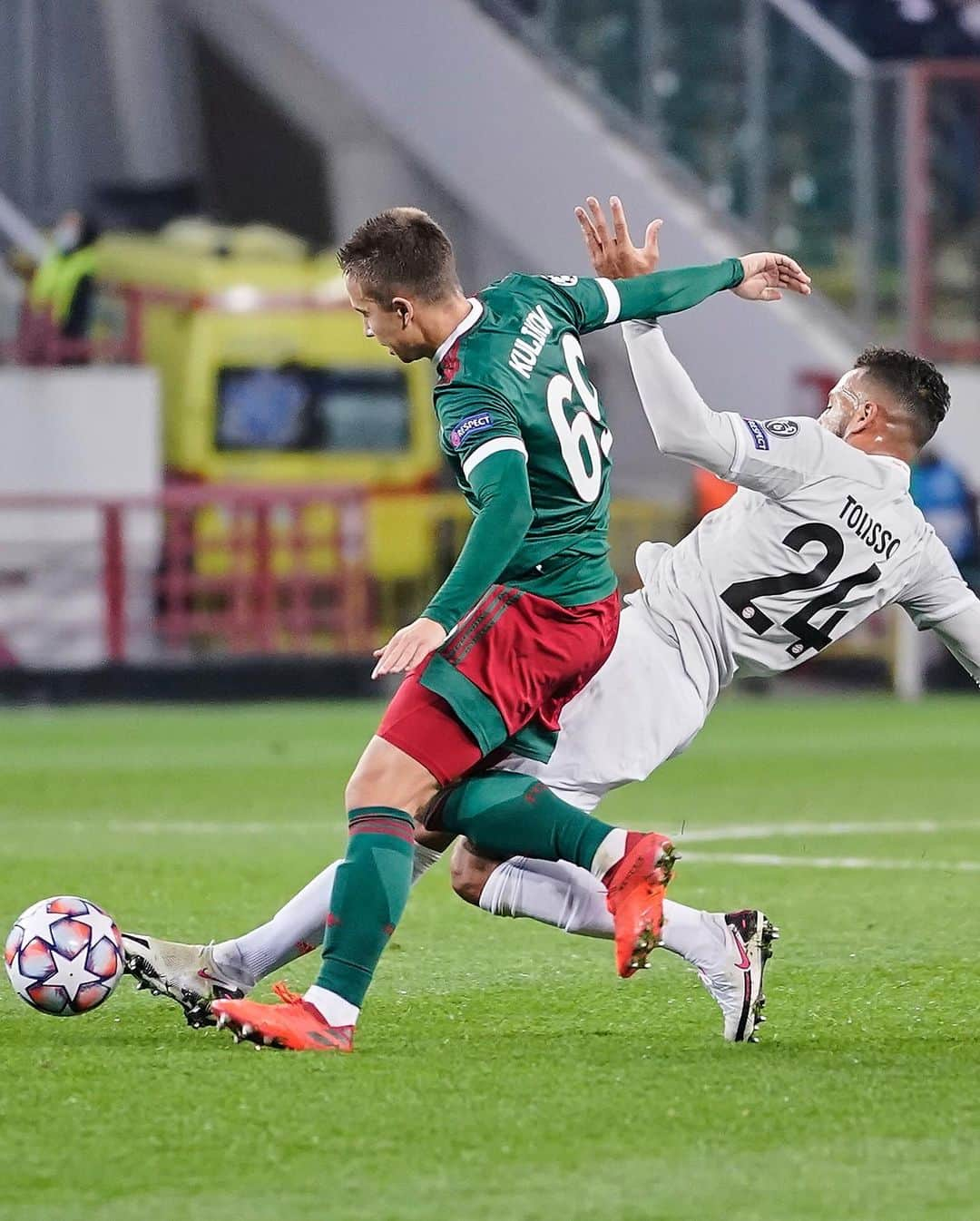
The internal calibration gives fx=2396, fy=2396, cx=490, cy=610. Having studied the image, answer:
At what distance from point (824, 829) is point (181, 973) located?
4.31m

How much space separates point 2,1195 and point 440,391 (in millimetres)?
1794

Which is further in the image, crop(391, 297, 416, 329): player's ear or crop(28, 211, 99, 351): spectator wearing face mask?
crop(28, 211, 99, 351): spectator wearing face mask

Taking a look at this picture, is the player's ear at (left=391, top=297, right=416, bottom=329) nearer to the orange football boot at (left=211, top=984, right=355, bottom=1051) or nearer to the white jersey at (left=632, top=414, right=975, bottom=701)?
the white jersey at (left=632, top=414, right=975, bottom=701)

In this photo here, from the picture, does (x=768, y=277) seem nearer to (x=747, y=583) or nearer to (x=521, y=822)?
(x=747, y=583)

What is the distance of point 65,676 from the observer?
1536 centimetres

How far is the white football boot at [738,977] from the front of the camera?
185 inches

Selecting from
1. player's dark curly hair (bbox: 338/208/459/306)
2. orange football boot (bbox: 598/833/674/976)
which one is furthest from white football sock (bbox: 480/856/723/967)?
player's dark curly hair (bbox: 338/208/459/306)

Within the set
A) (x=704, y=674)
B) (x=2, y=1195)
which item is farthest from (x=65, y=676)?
(x=2, y=1195)

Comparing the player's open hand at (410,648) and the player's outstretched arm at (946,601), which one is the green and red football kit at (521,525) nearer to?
the player's open hand at (410,648)

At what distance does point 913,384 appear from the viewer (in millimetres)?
5207

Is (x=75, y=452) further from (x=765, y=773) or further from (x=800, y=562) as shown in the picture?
(x=800, y=562)

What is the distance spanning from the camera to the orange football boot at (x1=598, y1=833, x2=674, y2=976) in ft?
14.6

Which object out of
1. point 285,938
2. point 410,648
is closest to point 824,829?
point 285,938

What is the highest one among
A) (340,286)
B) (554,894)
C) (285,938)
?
(340,286)
